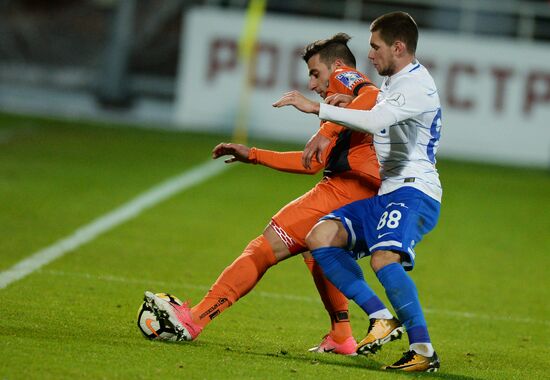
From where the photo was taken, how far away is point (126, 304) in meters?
8.02

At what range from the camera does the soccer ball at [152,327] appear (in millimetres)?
6758

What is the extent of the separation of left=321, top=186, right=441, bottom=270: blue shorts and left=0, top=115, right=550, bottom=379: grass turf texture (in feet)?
2.09

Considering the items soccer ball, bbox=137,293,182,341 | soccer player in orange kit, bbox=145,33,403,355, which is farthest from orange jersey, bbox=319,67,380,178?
soccer ball, bbox=137,293,182,341

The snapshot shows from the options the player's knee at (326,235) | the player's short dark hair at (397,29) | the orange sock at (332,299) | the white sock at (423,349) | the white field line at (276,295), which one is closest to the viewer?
the white sock at (423,349)

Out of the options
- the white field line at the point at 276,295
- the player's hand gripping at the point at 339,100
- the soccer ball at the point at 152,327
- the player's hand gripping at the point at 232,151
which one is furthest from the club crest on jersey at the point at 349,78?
the white field line at the point at 276,295

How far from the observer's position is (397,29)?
6.52m

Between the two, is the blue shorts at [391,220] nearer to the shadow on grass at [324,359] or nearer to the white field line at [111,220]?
the shadow on grass at [324,359]

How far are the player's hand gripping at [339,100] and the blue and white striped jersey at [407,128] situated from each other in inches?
6.6

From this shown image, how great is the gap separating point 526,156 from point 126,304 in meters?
13.7

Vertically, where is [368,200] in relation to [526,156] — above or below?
above

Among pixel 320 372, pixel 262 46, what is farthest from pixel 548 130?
pixel 320 372

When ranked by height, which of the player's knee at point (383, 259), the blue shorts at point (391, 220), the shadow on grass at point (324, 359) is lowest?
the shadow on grass at point (324, 359)

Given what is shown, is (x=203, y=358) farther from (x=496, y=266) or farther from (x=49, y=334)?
(x=496, y=266)

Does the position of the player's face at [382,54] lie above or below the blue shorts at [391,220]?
above
